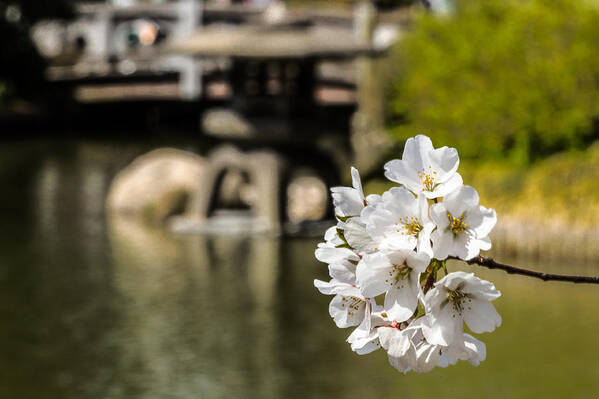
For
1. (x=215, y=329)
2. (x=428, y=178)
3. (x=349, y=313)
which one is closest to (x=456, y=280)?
(x=428, y=178)

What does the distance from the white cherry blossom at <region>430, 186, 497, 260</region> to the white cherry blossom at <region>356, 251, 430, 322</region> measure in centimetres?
4

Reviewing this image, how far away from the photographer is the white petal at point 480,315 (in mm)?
1770

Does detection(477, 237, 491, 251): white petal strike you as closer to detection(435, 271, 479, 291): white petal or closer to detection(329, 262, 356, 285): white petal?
detection(435, 271, 479, 291): white petal

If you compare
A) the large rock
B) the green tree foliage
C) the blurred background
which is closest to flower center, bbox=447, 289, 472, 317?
the blurred background

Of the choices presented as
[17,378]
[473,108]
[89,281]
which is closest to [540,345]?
[17,378]

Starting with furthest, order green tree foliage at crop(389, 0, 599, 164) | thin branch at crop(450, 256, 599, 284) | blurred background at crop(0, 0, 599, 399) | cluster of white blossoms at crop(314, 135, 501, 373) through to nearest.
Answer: green tree foliage at crop(389, 0, 599, 164)
blurred background at crop(0, 0, 599, 399)
cluster of white blossoms at crop(314, 135, 501, 373)
thin branch at crop(450, 256, 599, 284)

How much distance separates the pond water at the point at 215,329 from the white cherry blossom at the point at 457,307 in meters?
6.86

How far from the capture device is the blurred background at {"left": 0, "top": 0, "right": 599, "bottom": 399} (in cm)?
934

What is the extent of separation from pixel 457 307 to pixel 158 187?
1661cm

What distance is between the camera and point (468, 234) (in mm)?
1702

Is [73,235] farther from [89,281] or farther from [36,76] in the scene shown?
[36,76]

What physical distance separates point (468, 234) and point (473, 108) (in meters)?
14.4

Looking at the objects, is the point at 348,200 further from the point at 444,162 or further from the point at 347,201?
the point at 444,162

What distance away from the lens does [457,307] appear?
1756 millimetres
